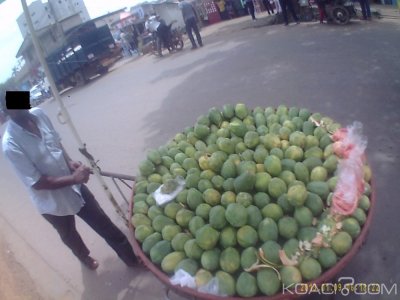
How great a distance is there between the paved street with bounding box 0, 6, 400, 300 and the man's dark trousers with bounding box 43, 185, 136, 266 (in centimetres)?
35

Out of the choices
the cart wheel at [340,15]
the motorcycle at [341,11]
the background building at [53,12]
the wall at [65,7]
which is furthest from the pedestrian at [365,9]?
the wall at [65,7]

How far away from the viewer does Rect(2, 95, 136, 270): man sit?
2678 millimetres

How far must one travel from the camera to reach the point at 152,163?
277 cm

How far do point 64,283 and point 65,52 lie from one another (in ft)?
51.2

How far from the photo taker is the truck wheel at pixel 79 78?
17.0m

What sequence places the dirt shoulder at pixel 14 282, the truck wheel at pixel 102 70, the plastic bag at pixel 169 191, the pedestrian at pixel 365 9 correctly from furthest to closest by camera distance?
the truck wheel at pixel 102 70, the pedestrian at pixel 365 9, the dirt shoulder at pixel 14 282, the plastic bag at pixel 169 191

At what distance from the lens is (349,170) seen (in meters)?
2.01

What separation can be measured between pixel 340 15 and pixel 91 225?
8.55 metres

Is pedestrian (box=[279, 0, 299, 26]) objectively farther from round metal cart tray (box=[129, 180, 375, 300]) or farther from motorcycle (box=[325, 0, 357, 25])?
round metal cart tray (box=[129, 180, 375, 300])

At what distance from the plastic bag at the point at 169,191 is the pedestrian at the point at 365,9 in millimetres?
8390

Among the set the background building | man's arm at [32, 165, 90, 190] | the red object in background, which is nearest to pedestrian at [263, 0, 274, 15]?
the red object in background

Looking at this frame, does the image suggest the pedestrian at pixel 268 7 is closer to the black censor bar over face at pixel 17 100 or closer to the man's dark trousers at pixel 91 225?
the man's dark trousers at pixel 91 225

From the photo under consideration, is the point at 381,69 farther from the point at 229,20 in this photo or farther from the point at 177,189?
the point at 229,20

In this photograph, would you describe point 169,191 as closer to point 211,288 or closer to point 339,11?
point 211,288
